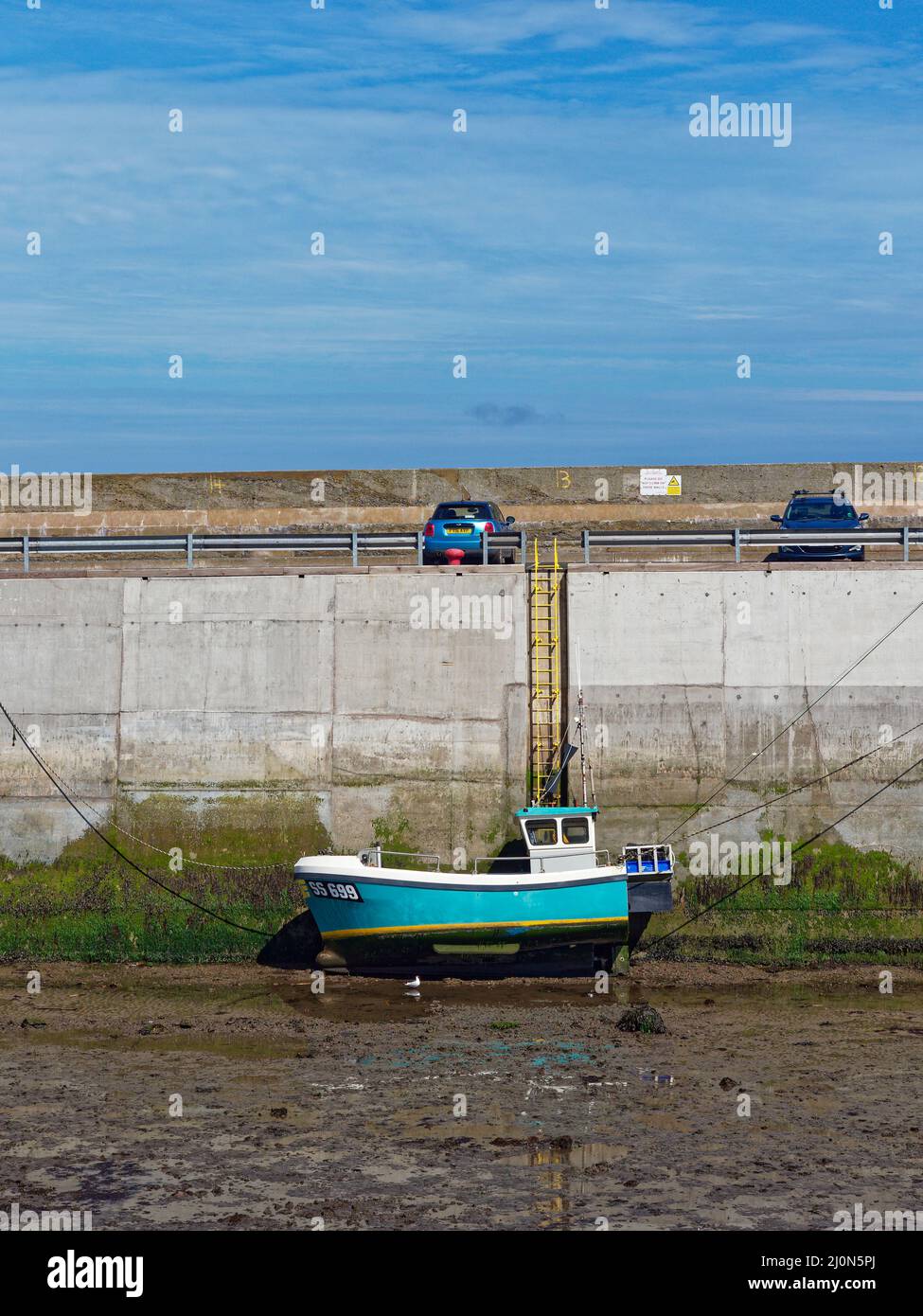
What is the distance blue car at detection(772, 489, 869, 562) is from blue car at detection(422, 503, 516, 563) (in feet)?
17.2

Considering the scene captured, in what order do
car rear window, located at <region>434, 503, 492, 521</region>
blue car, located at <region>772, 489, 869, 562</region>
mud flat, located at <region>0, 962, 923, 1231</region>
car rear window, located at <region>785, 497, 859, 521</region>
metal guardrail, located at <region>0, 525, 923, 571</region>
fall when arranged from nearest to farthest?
mud flat, located at <region>0, 962, 923, 1231</region> → metal guardrail, located at <region>0, 525, 923, 571</region> → blue car, located at <region>772, 489, 869, 562</region> → car rear window, located at <region>785, 497, 859, 521</region> → car rear window, located at <region>434, 503, 492, 521</region>

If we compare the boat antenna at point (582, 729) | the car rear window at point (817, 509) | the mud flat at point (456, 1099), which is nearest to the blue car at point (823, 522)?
the car rear window at point (817, 509)

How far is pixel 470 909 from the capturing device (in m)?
20.9

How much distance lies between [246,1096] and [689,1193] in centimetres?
543

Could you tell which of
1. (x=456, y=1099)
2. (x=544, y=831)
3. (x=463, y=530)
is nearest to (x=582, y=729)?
(x=544, y=831)

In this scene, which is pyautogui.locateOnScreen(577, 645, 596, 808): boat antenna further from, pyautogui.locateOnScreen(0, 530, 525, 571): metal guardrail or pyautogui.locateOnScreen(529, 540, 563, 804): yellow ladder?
pyautogui.locateOnScreen(0, 530, 525, 571): metal guardrail

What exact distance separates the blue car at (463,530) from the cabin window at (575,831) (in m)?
6.29

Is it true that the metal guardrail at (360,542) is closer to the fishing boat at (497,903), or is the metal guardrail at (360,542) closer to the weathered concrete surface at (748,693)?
the weathered concrete surface at (748,693)

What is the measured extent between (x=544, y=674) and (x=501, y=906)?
164 inches

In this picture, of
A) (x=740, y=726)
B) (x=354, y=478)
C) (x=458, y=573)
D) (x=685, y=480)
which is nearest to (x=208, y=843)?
(x=458, y=573)

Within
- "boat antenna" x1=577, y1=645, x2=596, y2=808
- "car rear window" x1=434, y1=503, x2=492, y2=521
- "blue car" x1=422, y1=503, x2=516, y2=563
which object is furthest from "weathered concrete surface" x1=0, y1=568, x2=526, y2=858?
"car rear window" x1=434, y1=503, x2=492, y2=521

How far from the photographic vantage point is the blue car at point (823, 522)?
25.0 meters

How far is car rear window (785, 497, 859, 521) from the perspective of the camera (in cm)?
2791

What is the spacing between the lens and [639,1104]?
1574 cm
